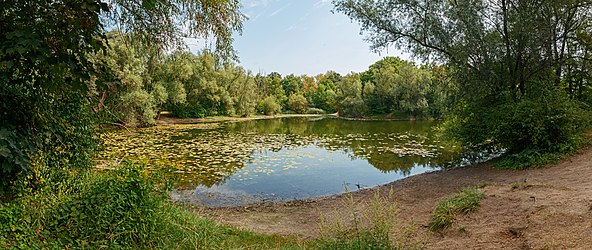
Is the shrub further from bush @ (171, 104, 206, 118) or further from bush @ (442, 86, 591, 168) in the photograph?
bush @ (171, 104, 206, 118)

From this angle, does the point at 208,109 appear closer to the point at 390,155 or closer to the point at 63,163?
the point at 390,155

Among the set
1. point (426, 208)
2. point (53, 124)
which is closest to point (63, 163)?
point (53, 124)

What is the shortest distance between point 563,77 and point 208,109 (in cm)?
3823

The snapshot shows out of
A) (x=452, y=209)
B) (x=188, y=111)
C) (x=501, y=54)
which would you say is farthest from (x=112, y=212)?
(x=188, y=111)

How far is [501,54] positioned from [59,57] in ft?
40.6

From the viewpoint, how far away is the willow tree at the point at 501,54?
977 centimetres

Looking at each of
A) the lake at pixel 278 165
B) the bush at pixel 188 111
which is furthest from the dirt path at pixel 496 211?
the bush at pixel 188 111

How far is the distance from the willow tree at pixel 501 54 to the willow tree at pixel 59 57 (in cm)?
857

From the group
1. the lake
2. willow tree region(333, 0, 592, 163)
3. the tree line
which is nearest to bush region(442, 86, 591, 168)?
willow tree region(333, 0, 592, 163)

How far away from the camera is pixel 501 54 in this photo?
11234mm

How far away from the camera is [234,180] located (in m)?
11.6

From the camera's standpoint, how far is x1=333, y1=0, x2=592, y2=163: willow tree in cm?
977

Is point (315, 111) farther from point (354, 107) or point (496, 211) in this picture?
point (496, 211)

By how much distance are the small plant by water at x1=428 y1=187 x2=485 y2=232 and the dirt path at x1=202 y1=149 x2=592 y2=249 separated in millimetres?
121
